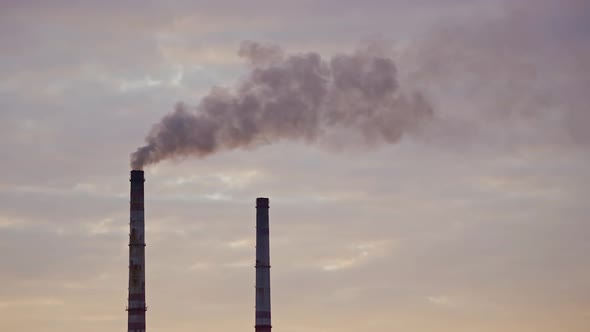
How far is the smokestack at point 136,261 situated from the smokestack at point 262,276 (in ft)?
19.5

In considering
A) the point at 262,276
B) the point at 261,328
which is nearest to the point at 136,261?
the point at 262,276

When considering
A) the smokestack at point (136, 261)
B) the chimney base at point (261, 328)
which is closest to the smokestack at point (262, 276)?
the chimney base at point (261, 328)

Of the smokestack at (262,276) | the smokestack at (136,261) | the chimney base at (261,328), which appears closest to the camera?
the smokestack at (136,261)

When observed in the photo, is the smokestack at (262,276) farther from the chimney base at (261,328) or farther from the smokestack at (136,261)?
the smokestack at (136,261)

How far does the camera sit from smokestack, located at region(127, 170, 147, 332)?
79250 mm

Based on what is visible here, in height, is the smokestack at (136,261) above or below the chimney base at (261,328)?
above

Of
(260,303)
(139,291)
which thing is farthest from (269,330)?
(139,291)

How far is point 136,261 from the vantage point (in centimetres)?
7969

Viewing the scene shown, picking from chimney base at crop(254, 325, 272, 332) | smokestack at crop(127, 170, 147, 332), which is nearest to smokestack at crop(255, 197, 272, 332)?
chimney base at crop(254, 325, 272, 332)

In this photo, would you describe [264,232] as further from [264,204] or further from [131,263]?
A: [131,263]

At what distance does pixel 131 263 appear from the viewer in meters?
79.8

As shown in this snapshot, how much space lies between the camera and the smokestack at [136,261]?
79250 millimetres

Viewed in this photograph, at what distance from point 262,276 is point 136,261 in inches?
255

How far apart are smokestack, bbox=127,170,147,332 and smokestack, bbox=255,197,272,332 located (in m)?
5.95
